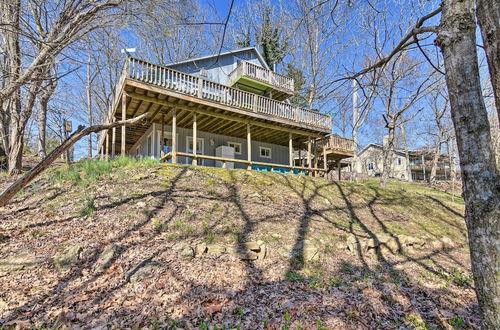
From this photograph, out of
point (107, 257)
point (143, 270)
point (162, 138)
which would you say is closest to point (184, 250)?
point (143, 270)

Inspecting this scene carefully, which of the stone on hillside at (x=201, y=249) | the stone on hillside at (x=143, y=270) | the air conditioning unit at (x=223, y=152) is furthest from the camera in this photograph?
the air conditioning unit at (x=223, y=152)

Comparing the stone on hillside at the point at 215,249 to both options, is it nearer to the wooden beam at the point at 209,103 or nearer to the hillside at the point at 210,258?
the hillside at the point at 210,258

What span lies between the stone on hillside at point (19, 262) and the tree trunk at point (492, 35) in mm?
Answer: 5832

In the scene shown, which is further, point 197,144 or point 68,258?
point 197,144

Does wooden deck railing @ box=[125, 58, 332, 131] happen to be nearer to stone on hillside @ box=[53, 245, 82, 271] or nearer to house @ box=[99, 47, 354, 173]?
house @ box=[99, 47, 354, 173]

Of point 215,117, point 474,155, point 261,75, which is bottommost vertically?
point 474,155

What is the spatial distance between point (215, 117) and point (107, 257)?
8301mm

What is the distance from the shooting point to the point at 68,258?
394 cm

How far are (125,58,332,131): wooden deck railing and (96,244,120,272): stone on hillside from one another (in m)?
5.88

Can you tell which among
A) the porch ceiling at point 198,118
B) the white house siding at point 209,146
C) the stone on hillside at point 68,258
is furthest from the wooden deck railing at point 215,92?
the stone on hillside at point 68,258

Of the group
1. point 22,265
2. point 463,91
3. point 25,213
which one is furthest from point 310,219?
point 25,213

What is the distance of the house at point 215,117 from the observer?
955cm

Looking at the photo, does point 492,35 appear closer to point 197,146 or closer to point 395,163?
point 197,146

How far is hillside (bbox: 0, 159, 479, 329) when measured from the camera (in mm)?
3096
